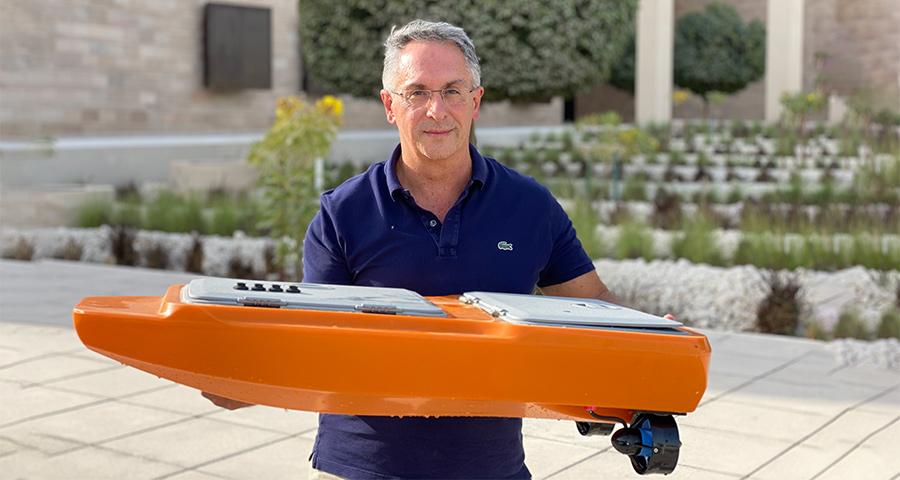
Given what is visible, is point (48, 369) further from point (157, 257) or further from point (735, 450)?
point (157, 257)

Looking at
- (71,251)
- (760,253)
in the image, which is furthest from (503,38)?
(71,251)

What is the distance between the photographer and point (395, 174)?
1.85 m

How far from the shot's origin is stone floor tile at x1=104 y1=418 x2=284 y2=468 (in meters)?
3.51

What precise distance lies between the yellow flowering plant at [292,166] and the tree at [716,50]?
16845mm

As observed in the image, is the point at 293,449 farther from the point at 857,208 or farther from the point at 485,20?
the point at 485,20

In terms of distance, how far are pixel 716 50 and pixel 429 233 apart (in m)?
22.3

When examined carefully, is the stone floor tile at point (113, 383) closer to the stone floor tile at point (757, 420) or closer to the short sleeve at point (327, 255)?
the stone floor tile at point (757, 420)

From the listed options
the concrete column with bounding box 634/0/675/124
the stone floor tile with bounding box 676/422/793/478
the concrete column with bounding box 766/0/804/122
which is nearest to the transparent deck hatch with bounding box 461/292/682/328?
the stone floor tile with bounding box 676/422/793/478

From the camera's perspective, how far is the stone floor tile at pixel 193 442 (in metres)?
3.51

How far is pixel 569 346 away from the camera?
1479 mm

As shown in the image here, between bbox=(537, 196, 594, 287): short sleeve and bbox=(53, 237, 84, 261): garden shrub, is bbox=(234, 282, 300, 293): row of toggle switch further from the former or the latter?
bbox=(53, 237, 84, 261): garden shrub

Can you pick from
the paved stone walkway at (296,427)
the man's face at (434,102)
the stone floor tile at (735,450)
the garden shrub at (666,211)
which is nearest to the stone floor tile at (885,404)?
the paved stone walkway at (296,427)

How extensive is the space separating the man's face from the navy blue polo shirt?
0.09 m

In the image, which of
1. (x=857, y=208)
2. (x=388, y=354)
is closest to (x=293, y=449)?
(x=388, y=354)
